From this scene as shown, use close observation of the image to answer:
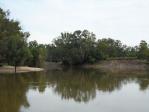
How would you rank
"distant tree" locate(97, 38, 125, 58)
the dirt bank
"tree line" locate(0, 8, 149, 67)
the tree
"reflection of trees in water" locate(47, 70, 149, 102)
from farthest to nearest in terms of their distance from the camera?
1. "distant tree" locate(97, 38, 125, 58)
2. the dirt bank
3. "tree line" locate(0, 8, 149, 67)
4. the tree
5. "reflection of trees in water" locate(47, 70, 149, 102)

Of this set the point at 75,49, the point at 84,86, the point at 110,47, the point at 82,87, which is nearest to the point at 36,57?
the point at 75,49

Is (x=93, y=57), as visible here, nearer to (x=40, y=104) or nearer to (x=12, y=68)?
(x=12, y=68)

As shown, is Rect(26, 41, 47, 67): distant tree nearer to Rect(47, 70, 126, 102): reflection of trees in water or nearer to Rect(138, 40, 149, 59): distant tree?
Rect(47, 70, 126, 102): reflection of trees in water

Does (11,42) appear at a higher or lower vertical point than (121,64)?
higher

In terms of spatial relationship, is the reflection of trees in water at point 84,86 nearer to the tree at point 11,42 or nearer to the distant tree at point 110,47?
the tree at point 11,42

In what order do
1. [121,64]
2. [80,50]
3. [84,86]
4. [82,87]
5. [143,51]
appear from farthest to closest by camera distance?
[80,50] → [121,64] → [143,51] → [84,86] → [82,87]

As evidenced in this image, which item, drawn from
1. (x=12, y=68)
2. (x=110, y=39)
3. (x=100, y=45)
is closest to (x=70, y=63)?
(x=100, y=45)

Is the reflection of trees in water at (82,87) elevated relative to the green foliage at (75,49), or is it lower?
lower

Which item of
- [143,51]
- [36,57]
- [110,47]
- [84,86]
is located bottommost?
[84,86]

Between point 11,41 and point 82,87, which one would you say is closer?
point 82,87

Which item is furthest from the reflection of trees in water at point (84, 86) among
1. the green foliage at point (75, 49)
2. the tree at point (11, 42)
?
the green foliage at point (75, 49)

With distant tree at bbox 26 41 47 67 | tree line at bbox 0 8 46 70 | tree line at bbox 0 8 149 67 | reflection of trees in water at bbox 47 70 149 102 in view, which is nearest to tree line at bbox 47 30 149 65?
tree line at bbox 0 8 149 67

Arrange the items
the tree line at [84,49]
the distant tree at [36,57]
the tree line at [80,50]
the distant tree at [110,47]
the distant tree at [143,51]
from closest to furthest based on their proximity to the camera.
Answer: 1. the distant tree at [36,57]
2. the tree line at [80,50]
3. the distant tree at [143,51]
4. the tree line at [84,49]
5. the distant tree at [110,47]

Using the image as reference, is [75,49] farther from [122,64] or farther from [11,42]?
[11,42]
